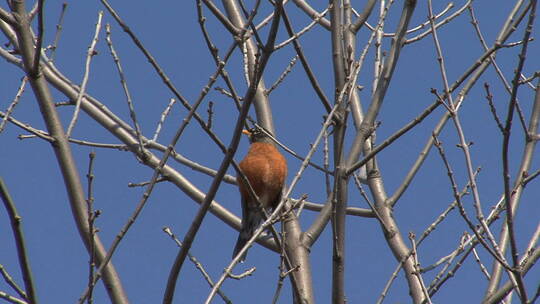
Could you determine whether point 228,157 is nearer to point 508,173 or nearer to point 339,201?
point 339,201

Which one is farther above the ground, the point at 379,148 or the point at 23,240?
the point at 379,148

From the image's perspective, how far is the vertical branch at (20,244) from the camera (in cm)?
226

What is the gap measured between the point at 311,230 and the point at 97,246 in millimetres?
1698

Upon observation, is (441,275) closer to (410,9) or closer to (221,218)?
(410,9)

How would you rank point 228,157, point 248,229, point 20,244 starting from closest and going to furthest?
point 20,244
point 228,157
point 248,229

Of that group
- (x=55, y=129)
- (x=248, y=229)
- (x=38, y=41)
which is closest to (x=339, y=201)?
(x=55, y=129)

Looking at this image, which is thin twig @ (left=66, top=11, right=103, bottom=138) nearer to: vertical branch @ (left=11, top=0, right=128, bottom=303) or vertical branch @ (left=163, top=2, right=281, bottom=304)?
vertical branch @ (left=11, top=0, right=128, bottom=303)

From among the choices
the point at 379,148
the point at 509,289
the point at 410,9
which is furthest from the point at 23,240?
the point at 410,9

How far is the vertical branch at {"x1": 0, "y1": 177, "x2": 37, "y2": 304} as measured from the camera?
89.1 inches

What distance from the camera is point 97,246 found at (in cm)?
289

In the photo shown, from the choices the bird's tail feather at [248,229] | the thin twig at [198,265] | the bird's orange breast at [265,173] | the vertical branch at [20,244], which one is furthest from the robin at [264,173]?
the vertical branch at [20,244]

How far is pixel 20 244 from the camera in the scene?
229 centimetres

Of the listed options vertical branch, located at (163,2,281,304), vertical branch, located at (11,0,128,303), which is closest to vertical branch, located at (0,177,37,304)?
vertical branch, located at (163,2,281,304)

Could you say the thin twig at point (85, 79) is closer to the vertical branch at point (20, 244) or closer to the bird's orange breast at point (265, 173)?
the vertical branch at point (20, 244)
